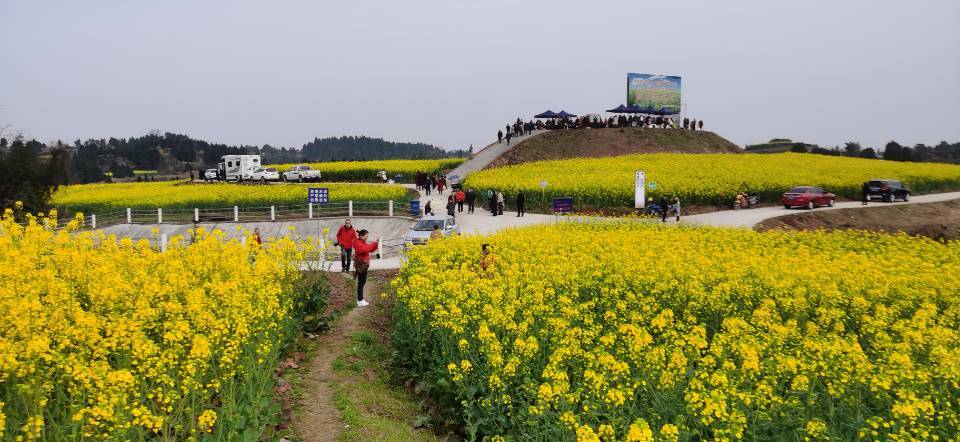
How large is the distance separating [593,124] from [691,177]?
3006 centimetres

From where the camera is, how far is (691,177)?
52.6 metres

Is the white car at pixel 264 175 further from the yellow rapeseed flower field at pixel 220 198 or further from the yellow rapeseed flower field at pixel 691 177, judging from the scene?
the yellow rapeseed flower field at pixel 691 177

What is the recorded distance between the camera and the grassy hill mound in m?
71.2

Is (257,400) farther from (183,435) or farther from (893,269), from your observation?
(893,269)

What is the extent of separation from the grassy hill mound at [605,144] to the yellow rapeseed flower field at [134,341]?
181ft

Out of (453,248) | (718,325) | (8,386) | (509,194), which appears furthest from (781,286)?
(509,194)

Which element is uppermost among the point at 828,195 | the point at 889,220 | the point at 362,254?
Result: the point at 828,195

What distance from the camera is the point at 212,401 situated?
9.81m

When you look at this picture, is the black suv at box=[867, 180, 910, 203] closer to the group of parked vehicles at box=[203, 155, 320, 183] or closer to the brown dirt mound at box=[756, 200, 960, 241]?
the brown dirt mound at box=[756, 200, 960, 241]

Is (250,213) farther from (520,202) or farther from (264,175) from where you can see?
(264,175)

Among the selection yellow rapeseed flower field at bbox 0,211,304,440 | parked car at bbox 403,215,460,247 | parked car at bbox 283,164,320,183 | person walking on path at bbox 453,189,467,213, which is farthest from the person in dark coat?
parked car at bbox 283,164,320,183

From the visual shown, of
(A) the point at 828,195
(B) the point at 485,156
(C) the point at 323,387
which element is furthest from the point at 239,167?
(C) the point at 323,387

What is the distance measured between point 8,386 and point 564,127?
75.1m

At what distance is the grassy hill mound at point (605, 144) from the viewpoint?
71188mm
